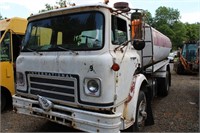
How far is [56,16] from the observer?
4.14m

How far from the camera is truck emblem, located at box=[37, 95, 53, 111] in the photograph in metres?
3.83

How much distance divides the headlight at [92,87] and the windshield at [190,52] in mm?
13819

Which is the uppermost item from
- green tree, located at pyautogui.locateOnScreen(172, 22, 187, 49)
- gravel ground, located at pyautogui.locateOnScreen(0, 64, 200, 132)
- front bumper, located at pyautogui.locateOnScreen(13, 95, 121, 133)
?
green tree, located at pyautogui.locateOnScreen(172, 22, 187, 49)

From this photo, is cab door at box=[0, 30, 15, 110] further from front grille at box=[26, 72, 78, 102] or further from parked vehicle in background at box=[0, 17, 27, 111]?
front grille at box=[26, 72, 78, 102]

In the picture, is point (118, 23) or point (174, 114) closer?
point (118, 23)

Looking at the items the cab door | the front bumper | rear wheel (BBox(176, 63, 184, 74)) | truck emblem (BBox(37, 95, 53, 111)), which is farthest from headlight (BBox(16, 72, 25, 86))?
rear wheel (BBox(176, 63, 184, 74))

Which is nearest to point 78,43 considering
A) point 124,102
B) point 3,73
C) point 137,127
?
point 124,102

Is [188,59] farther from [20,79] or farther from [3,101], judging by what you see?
[20,79]

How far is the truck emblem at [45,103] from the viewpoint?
3826mm

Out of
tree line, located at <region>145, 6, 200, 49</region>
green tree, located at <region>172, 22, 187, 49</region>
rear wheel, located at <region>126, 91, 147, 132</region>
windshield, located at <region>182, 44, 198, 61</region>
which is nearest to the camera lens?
rear wheel, located at <region>126, 91, 147, 132</region>

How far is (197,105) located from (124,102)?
3.81 metres

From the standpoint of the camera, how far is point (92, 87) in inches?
137

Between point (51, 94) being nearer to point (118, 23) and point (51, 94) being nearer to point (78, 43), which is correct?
point (78, 43)

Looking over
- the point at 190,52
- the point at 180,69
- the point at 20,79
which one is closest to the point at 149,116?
the point at 20,79
